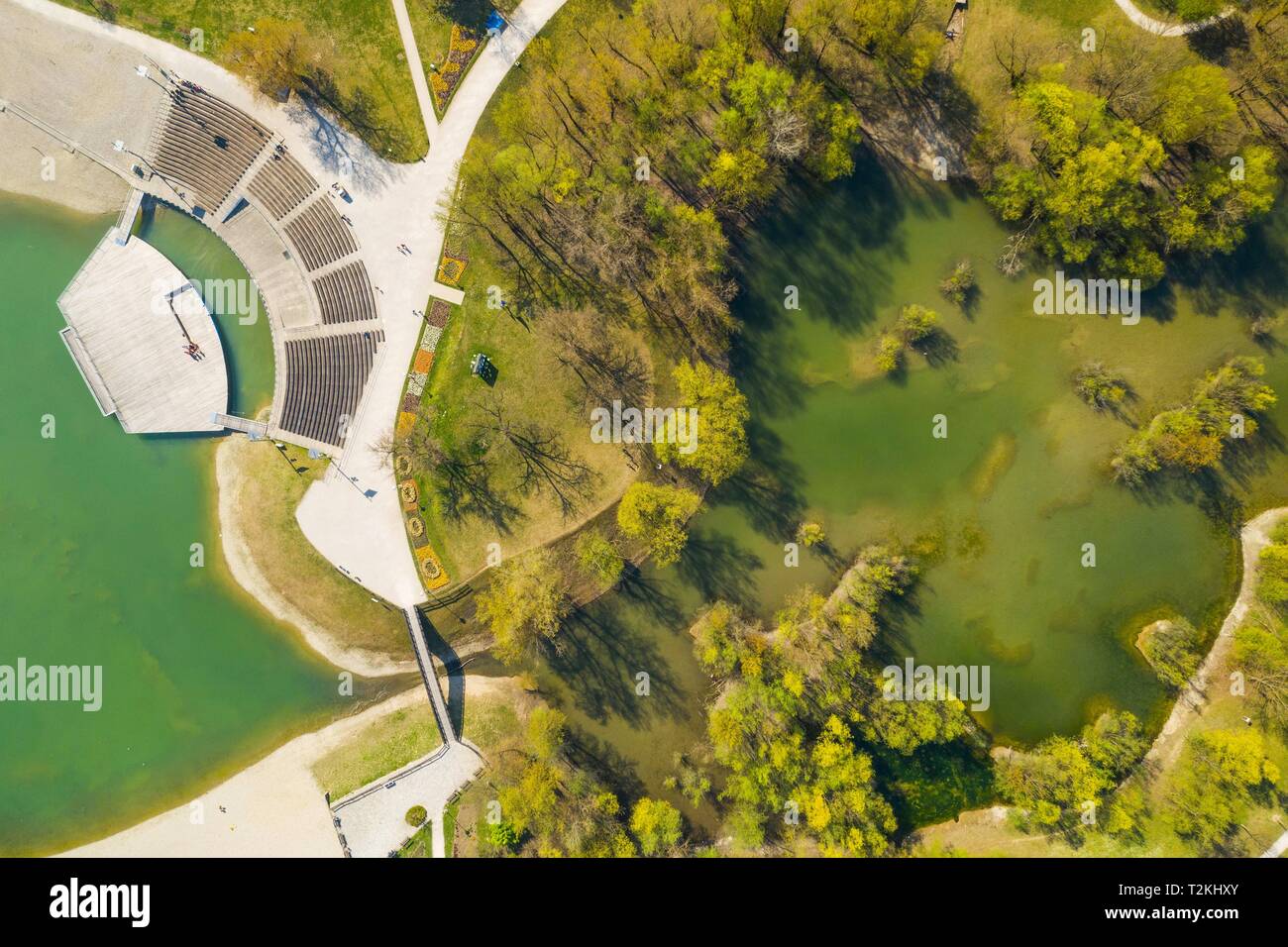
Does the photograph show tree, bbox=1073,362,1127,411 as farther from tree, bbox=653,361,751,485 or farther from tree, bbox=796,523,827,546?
tree, bbox=653,361,751,485

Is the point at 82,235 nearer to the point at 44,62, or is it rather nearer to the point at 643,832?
the point at 44,62

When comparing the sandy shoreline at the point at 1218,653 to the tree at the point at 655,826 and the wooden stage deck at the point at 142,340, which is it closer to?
the tree at the point at 655,826

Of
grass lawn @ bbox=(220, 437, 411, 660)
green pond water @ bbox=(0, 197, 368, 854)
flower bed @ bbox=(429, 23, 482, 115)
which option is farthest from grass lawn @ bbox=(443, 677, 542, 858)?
flower bed @ bbox=(429, 23, 482, 115)

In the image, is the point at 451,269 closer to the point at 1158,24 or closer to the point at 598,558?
the point at 598,558

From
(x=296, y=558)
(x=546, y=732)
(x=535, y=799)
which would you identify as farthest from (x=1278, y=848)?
(x=296, y=558)

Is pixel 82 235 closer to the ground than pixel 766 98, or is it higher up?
closer to the ground

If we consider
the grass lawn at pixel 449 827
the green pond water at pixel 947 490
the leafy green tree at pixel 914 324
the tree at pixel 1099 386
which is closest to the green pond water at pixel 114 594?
the grass lawn at pixel 449 827
